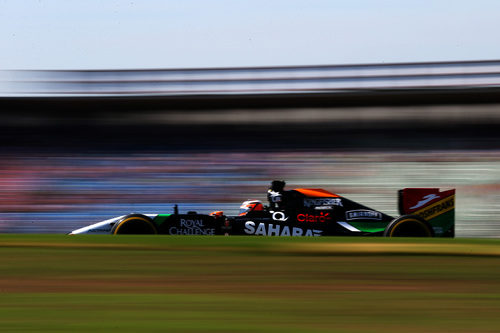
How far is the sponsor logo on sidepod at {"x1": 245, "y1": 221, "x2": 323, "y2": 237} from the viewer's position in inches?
428

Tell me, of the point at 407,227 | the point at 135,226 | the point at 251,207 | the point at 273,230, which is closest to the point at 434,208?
the point at 407,227

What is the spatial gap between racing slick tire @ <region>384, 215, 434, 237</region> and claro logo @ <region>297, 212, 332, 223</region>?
3.53ft

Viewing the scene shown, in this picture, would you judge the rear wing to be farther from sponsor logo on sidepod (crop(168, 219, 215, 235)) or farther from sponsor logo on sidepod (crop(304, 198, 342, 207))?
sponsor logo on sidepod (crop(168, 219, 215, 235))

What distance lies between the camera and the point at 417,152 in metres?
18.7

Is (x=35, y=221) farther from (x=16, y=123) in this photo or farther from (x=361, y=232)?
(x=361, y=232)

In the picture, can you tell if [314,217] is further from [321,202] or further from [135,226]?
[135,226]

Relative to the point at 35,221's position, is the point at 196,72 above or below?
above

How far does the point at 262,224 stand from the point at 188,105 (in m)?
10.8

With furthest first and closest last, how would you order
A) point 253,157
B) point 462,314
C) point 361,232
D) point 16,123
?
point 16,123 → point 253,157 → point 361,232 → point 462,314

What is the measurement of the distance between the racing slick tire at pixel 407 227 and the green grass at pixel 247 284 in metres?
3.12

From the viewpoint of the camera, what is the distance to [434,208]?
1100 cm

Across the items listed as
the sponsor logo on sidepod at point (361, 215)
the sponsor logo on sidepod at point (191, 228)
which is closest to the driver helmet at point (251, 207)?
the sponsor logo on sidepod at point (191, 228)

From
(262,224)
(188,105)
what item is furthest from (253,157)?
(262,224)

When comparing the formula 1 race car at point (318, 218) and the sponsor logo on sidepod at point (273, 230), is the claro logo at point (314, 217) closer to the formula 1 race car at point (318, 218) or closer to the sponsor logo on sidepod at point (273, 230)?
the formula 1 race car at point (318, 218)
